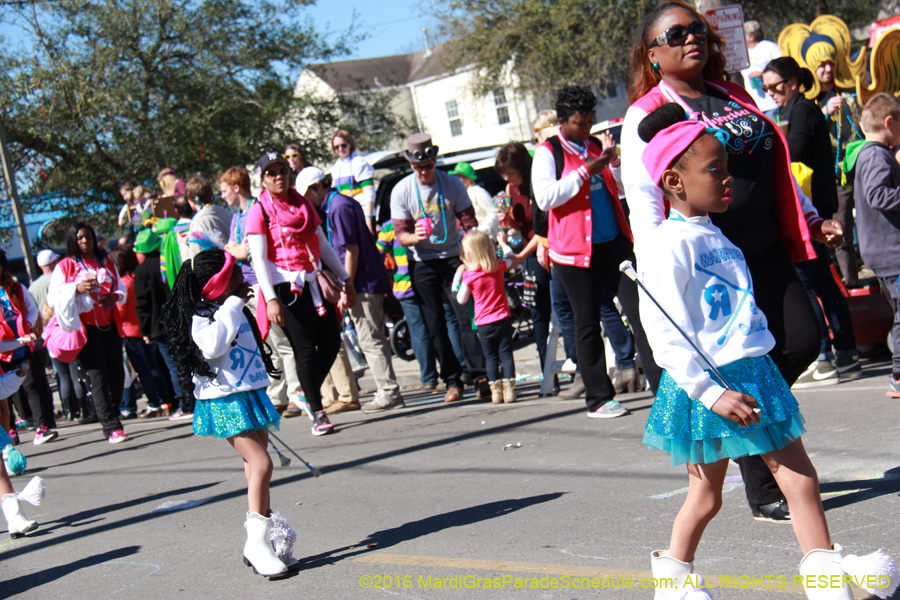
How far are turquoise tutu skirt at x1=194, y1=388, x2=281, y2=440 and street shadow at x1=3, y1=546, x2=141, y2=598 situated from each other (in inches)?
43.1

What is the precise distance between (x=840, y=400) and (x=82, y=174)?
63.2ft

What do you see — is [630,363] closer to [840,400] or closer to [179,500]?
[840,400]

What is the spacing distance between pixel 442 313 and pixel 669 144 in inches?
222

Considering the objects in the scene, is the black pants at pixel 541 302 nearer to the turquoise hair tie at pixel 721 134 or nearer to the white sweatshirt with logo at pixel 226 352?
the white sweatshirt with logo at pixel 226 352

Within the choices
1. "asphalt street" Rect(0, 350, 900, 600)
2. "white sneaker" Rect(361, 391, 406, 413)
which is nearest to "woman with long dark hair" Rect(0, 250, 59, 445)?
"asphalt street" Rect(0, 350, 900, 600)

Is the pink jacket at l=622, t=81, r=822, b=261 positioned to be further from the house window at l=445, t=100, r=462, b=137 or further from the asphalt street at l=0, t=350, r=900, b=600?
the house window at l=445, t=100, r=462, b=137

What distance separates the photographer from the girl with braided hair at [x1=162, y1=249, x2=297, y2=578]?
4.01 m

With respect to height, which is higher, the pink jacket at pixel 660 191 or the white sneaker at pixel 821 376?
the pink jacket at pixel 660 191

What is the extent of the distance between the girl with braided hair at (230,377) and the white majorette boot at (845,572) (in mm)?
2273

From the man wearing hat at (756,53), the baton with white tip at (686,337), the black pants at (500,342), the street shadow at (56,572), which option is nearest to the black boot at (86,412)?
the black pants at (500,342)

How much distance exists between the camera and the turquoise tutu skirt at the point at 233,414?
409 centimetres

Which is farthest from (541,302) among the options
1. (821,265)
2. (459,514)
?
(459,514)

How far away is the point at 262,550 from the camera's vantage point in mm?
3959

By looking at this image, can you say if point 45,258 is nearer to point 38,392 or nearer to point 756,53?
point 38,392
